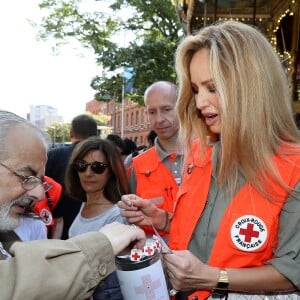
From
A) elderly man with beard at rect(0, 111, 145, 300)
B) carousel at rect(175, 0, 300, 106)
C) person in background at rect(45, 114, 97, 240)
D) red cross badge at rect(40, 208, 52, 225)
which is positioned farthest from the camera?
carousel at rect(175, 0, 300, 106)

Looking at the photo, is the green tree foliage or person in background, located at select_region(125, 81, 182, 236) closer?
person in background, located at select_region(125, 81, 182, 236)

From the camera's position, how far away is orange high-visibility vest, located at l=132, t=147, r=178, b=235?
3.33 m

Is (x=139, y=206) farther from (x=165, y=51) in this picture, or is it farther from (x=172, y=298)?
(x=165, y=51)

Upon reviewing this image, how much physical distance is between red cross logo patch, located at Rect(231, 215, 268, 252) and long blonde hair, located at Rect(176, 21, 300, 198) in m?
0.14

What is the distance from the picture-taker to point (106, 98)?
1616 cm

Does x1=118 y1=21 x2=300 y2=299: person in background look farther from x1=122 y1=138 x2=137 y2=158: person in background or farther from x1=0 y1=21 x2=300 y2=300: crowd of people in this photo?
x1=122 y1=138 x2=137 y2=158: person in background

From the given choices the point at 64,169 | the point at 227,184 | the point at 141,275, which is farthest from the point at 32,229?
the point at 64,169

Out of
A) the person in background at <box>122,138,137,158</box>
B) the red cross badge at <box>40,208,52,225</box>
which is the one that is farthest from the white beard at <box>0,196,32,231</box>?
the person in background at <box>122,138,137,158</box>

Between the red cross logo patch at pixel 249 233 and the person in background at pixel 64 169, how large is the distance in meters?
2.76

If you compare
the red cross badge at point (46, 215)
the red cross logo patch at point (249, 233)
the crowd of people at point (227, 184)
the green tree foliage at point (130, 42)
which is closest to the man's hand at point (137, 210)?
the crowd of people at point (227, 184)

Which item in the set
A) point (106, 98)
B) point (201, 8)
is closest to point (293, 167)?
point (201, 8)

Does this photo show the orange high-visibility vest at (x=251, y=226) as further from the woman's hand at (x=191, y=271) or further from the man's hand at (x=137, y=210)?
the man's hand at (x=137, y=210)

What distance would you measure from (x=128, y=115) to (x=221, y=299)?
5606cm

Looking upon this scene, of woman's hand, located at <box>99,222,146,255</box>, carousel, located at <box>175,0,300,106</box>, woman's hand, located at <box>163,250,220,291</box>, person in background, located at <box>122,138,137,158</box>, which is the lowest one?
person in background, located at <box>122,138,137,158</box>
